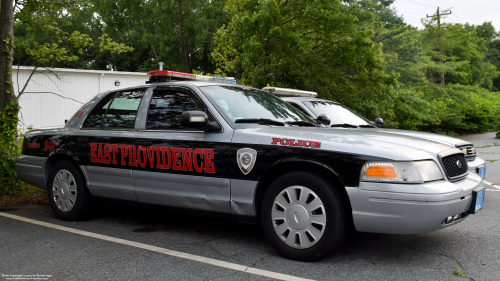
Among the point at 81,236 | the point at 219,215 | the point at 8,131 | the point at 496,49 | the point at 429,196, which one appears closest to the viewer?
the point at 429,196

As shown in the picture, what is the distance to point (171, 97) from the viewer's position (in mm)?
4434

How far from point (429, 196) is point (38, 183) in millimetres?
4760

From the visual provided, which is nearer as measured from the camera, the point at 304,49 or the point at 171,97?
the point at 171,97

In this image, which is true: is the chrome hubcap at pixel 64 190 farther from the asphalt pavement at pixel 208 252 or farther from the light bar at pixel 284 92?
the light bar at pixel 284 92

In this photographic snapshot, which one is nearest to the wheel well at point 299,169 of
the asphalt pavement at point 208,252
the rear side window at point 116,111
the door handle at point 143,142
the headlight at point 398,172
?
the headlight at point 398,172

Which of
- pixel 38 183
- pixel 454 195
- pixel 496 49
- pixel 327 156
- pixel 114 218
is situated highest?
pixel 496 49

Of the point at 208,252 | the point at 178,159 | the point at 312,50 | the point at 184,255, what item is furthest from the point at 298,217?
the point at 312,50

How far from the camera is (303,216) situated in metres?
3.39

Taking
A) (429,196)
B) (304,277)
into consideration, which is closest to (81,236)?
(304,277)

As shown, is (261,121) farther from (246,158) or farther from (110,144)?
(110,144)

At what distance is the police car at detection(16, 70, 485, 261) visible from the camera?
124 inches

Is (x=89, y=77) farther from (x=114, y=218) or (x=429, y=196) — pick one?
(x=429, y=196)

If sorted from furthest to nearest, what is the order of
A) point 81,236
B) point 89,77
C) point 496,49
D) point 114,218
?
1. point 496,49
2. point 89,77
3. point 114,218
4. point 81,236

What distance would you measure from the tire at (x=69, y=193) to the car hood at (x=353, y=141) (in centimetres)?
229
